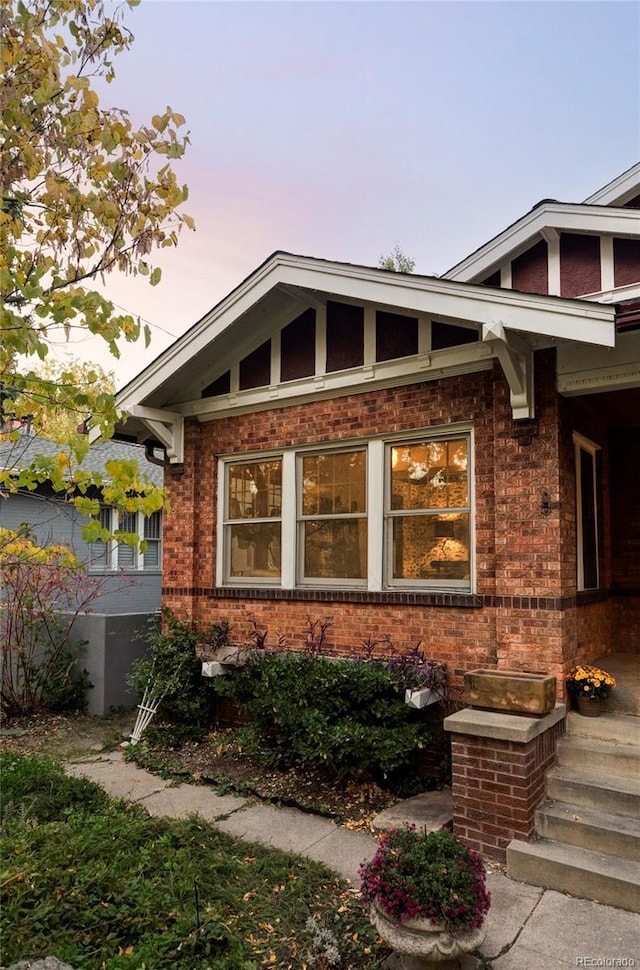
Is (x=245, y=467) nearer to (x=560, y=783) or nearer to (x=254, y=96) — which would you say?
(x=254, y=96)

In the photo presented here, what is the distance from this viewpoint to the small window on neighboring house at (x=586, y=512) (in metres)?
5.79

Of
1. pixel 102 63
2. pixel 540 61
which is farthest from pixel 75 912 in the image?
pixel 540 61

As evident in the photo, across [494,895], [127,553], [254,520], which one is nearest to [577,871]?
[494,895]

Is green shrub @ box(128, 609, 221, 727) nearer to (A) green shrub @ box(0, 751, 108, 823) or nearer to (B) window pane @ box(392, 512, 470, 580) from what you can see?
(A) green shrub @ box(0, 751, 108, 823)

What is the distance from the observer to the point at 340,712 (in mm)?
5285

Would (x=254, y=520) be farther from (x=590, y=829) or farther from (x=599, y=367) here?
(x=590, y=829)

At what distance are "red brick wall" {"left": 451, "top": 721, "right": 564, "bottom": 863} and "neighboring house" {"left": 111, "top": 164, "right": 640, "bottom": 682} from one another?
966 mm

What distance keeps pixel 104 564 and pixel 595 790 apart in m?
11.9

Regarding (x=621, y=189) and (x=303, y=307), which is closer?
(x=303, y=307)

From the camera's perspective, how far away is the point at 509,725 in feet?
13.9

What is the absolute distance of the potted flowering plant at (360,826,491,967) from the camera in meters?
2.71

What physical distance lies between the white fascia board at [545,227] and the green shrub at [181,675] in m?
4.99

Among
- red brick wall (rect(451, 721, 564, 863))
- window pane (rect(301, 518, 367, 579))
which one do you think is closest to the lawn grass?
red brick wall (rect(451, 721, 564, 863))

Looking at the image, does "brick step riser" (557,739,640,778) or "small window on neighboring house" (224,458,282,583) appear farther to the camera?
"small window on neighboring house" (224,458,282,583)
